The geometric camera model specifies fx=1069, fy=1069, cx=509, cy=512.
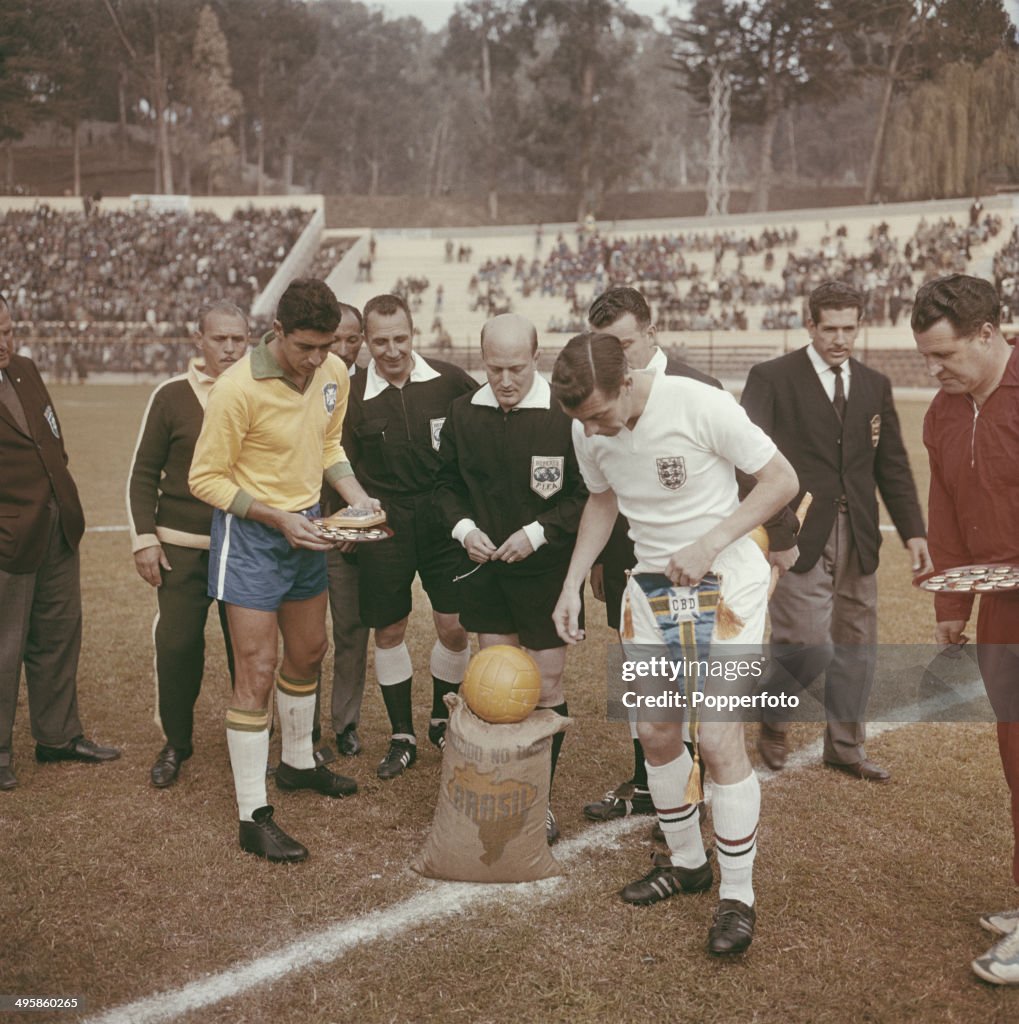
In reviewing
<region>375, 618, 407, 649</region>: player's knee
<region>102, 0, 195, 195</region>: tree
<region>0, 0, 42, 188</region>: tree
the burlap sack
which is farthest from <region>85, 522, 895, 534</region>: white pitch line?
<region>102, 0, 195, 195</region>: tree

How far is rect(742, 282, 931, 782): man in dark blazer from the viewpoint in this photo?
18.0ft

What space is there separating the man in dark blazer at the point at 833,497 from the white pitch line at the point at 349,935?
1271mm

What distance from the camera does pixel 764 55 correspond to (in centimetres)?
6216

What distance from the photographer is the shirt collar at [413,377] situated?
572 centimetres

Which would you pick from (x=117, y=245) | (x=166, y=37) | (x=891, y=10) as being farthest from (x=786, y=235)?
(x=117, y=245)

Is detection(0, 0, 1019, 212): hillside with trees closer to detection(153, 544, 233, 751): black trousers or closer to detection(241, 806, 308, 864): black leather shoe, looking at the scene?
detection(153, 544, 233, 751): black trousers

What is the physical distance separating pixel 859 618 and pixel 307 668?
2.92 m

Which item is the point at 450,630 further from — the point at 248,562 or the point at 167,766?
the point at 167,766

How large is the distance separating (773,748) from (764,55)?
211 feet

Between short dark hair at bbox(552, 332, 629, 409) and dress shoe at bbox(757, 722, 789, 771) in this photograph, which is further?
dress shoe at bbox(757, 722, 789, 771)

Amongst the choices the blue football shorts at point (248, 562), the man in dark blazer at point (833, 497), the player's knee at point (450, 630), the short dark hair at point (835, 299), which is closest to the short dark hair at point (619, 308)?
the short dark hair at point (835, 299)

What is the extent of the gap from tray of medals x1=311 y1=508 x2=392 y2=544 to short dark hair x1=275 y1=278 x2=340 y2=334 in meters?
0.79

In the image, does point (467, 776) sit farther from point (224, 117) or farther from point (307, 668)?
point (224, 117)

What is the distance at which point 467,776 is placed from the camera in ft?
14.2
